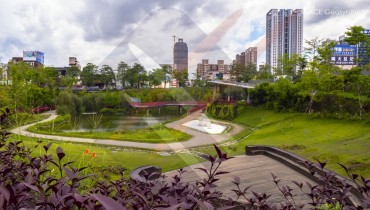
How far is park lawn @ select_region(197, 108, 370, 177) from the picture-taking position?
23.7 feet

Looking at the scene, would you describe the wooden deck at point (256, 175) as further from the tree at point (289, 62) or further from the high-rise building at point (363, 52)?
the tree at point (289, 62)

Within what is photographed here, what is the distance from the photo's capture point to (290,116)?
1777 centimetres

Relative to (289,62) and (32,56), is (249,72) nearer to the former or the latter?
(289,62)

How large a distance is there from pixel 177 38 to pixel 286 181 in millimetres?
3101

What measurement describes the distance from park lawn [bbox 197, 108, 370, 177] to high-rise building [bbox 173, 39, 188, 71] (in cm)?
336

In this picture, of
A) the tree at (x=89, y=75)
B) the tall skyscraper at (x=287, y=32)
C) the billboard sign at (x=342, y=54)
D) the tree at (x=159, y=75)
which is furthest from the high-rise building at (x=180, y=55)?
the tree at (x=89, y=75)

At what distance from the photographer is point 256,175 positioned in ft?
20.5

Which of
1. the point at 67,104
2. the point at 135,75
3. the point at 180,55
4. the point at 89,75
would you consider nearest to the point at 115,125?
the point at 67,104

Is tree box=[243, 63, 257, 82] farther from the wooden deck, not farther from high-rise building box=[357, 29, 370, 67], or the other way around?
the wooden deck

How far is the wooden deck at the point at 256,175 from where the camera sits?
5.04 m

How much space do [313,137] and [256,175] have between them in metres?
6.80

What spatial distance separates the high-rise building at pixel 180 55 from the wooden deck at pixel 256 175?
1.59 metres

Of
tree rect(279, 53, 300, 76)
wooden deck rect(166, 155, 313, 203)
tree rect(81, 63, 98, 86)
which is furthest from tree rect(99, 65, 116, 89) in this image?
wooden deck rect(166, 155, 313, 203)

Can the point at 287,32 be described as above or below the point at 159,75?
above
